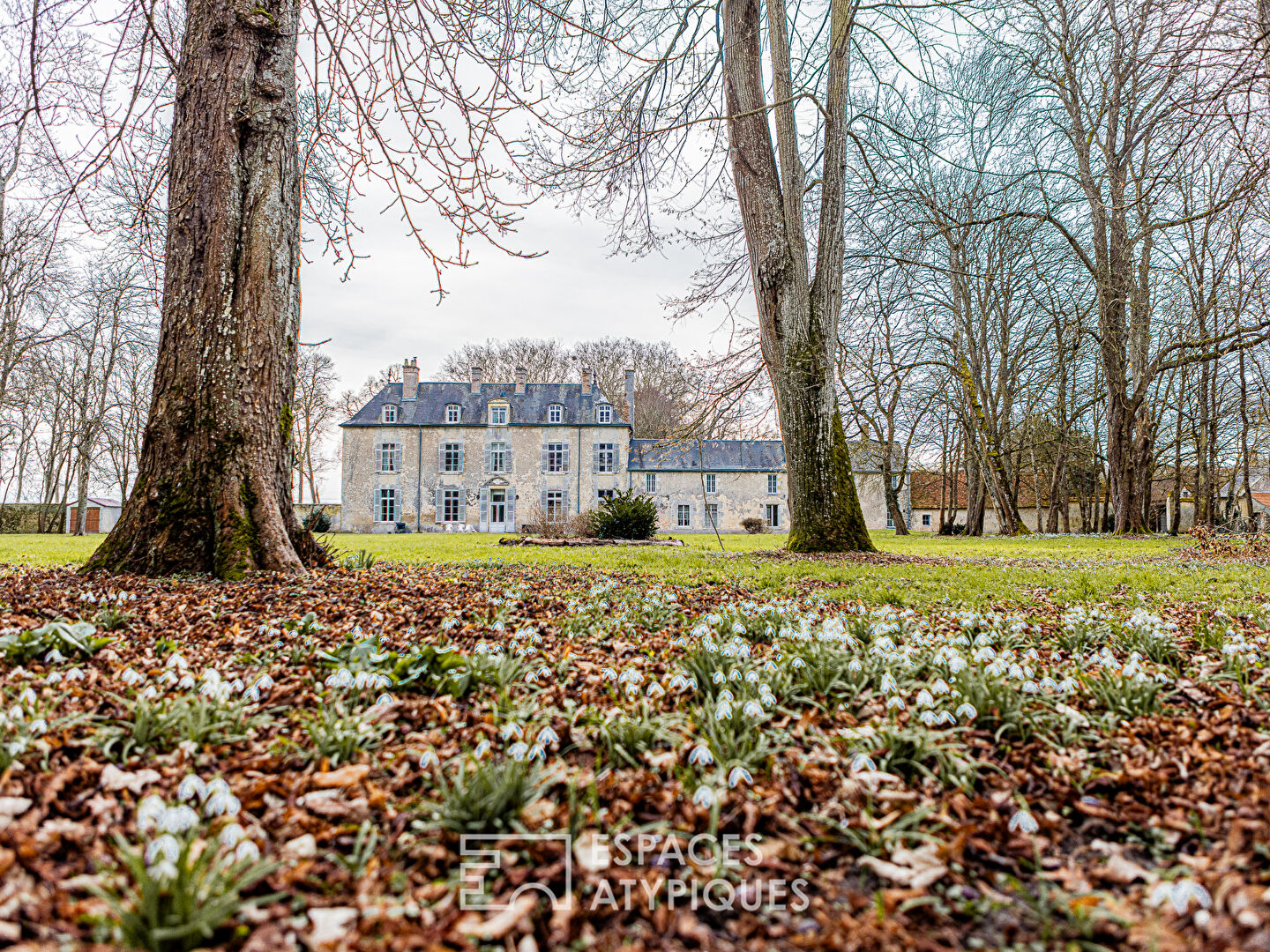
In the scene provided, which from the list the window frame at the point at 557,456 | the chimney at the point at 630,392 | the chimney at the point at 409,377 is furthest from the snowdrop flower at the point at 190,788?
the chimney at the point at 409,377

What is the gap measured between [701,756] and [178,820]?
1.30 metres

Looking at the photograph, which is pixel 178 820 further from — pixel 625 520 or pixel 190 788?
pixel 625 520

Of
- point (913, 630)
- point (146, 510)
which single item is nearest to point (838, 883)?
point (913, 630)

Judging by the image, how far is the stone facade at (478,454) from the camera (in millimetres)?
35031

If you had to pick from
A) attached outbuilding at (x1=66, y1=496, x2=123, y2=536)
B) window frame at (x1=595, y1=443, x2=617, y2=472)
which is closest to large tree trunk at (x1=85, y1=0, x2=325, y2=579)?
attached outbuilding at (x1=66, y1=496, x2=123, y2=536)

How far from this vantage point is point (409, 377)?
1403 inches

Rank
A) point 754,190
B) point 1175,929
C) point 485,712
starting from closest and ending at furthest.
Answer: point 1175,929, point 485,712, point 754,190

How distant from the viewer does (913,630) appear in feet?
11.3

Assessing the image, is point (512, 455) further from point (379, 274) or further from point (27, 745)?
point (27, 745)

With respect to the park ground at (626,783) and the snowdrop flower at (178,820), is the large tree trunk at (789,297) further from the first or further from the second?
the snowdrop flower at (178,820)

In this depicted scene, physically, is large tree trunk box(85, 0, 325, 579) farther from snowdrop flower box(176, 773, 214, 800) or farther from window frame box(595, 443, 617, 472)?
window frame box(595, 443, 617, 472)

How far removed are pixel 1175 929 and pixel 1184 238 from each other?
21435 millimetres

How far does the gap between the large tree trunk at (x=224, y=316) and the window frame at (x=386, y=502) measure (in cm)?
3145

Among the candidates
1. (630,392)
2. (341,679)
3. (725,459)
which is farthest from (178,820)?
(725,459)
